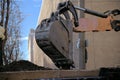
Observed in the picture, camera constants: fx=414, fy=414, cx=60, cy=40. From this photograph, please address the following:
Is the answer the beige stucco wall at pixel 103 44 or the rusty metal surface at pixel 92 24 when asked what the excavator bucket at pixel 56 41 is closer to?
the rusty metal surface at pixel 92 24

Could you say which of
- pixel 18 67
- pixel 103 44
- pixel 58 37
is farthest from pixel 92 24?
pixel 103 44

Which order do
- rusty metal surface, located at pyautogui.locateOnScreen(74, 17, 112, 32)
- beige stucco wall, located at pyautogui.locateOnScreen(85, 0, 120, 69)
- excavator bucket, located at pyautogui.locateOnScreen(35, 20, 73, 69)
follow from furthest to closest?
beige stucco wall, located at pyautogui.locateOnScreen(85, 0, 120, 69) → rusty metal surface, located at pyautogui.locateOnScreen(74, 17, 112, 32) → excavator bucket, located at pyautogui.locateOnScreen(35, 20, 73, 69)

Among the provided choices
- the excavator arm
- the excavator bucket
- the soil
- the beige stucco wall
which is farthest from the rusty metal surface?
the beige stucco wall

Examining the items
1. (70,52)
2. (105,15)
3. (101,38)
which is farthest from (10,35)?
(70,52)

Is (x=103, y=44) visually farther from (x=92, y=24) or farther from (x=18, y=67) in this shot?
(x=18, y=67)

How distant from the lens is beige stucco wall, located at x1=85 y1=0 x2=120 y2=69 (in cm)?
1981

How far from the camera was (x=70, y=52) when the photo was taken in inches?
258

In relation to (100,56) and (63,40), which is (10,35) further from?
(63,40)

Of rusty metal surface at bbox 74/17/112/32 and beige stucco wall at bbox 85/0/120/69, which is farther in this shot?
beige stucco wall at bbox 85/0/120/69

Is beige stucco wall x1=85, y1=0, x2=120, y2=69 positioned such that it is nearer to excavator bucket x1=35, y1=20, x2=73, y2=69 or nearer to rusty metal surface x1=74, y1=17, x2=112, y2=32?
rusty metal surface x1=74, y1=17, x2=112, y2=32

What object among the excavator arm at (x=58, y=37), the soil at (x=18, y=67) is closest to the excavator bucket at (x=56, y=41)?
the excavator arm at (x=58, y=37)

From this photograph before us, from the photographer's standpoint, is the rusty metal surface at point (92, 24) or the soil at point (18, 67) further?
the rusty metal surface at point (92, 24)

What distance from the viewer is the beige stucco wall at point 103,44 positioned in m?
19.8

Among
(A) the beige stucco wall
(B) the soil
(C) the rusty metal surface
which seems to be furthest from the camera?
(A) the beige stucco wall
